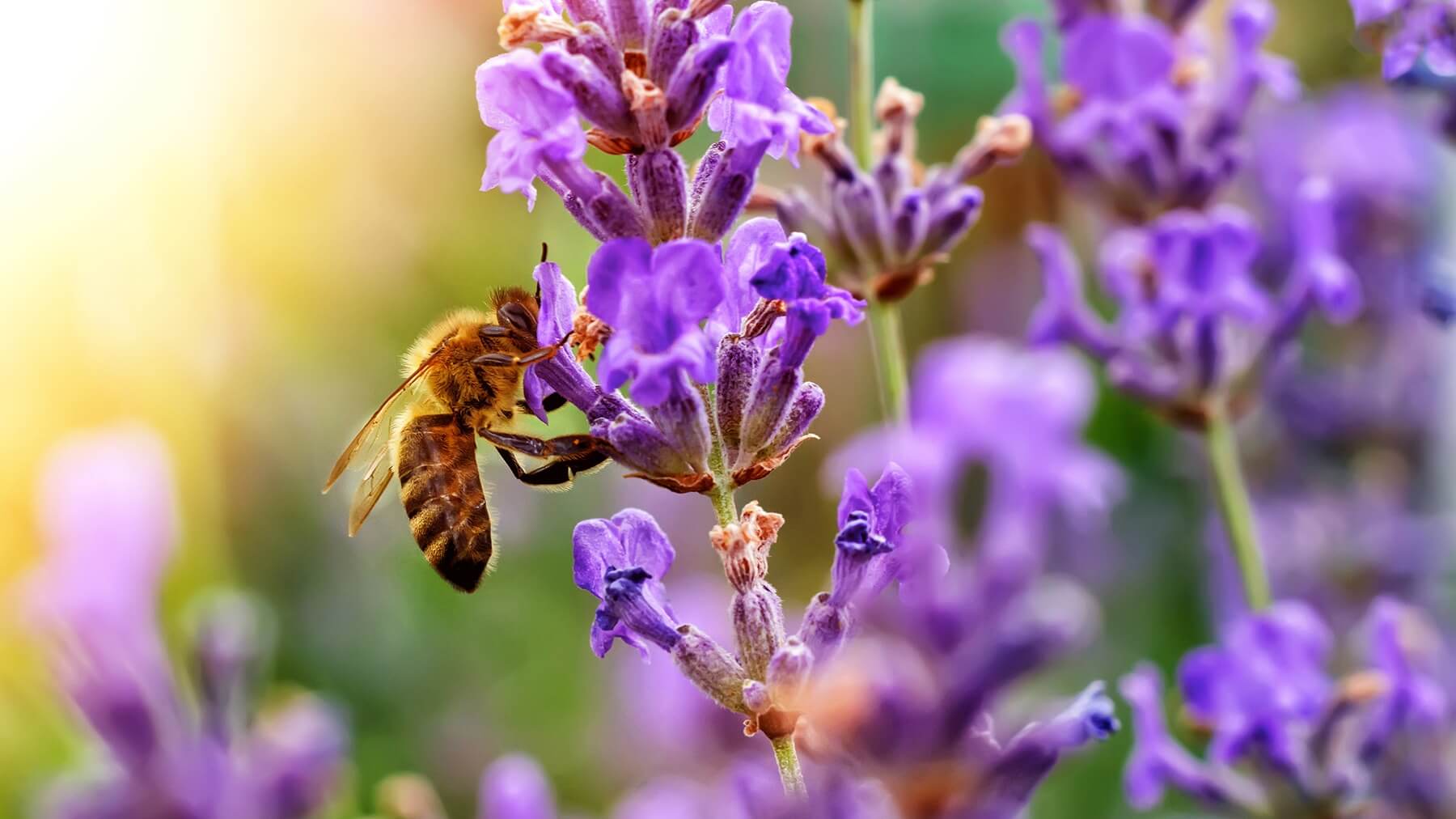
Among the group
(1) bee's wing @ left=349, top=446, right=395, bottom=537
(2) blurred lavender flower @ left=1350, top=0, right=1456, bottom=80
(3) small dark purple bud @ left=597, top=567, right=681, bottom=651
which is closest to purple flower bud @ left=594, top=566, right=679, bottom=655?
(3) small dark purple bud @ left=597, top=567, right=681, bottom=651

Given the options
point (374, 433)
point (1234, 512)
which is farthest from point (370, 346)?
point (1234, 512)

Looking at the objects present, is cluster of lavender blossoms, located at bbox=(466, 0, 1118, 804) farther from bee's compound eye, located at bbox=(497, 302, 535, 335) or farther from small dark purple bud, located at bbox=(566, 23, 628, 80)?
bee's compound eye, located at bbox=(497, 302, 535, 335)

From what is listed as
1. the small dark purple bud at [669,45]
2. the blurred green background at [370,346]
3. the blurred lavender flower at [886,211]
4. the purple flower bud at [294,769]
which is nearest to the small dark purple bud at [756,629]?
the small dark purple bud at [669,45]

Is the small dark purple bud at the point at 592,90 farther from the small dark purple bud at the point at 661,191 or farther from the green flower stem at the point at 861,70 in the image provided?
the green flower stem at the point at 861,70

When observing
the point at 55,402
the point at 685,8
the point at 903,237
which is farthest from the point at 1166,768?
the point at 55,402

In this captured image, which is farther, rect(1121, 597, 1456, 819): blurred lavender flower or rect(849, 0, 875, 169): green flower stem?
rect(1121, 597, 1456, 819): blurred lavender flower
